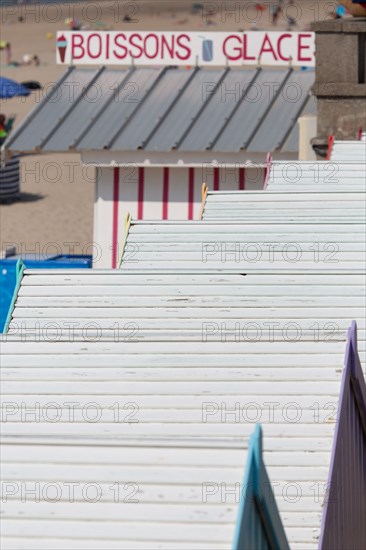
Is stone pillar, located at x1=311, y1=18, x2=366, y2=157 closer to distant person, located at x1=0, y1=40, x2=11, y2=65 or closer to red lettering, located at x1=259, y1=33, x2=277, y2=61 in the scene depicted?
red lettering, located at x1=259, y1=33, x2=277, y2=61

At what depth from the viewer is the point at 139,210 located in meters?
17.8

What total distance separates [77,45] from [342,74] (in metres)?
6.32

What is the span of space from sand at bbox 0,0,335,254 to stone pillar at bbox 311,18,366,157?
1115 centimetres

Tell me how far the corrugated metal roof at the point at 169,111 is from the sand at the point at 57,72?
5959 mm

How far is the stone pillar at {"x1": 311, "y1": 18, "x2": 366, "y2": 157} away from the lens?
13.6 metres

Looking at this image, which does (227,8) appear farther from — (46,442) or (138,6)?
(46,442)

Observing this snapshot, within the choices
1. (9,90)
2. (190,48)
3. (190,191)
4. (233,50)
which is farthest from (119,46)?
(9,90)

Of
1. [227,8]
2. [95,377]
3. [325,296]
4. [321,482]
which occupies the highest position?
[227,8]

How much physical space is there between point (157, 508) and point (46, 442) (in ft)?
1.70

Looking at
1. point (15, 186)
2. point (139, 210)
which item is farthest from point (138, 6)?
point (139, 210)

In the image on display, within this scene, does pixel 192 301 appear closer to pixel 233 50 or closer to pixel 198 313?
pixel 198 313

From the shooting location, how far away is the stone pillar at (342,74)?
13594 mm

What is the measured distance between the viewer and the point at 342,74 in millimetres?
13703

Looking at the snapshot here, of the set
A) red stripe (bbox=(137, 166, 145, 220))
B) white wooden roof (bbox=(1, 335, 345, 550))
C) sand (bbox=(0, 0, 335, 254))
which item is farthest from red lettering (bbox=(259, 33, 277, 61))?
white wooden roof (bbox=(1, 335, 345, 550))
